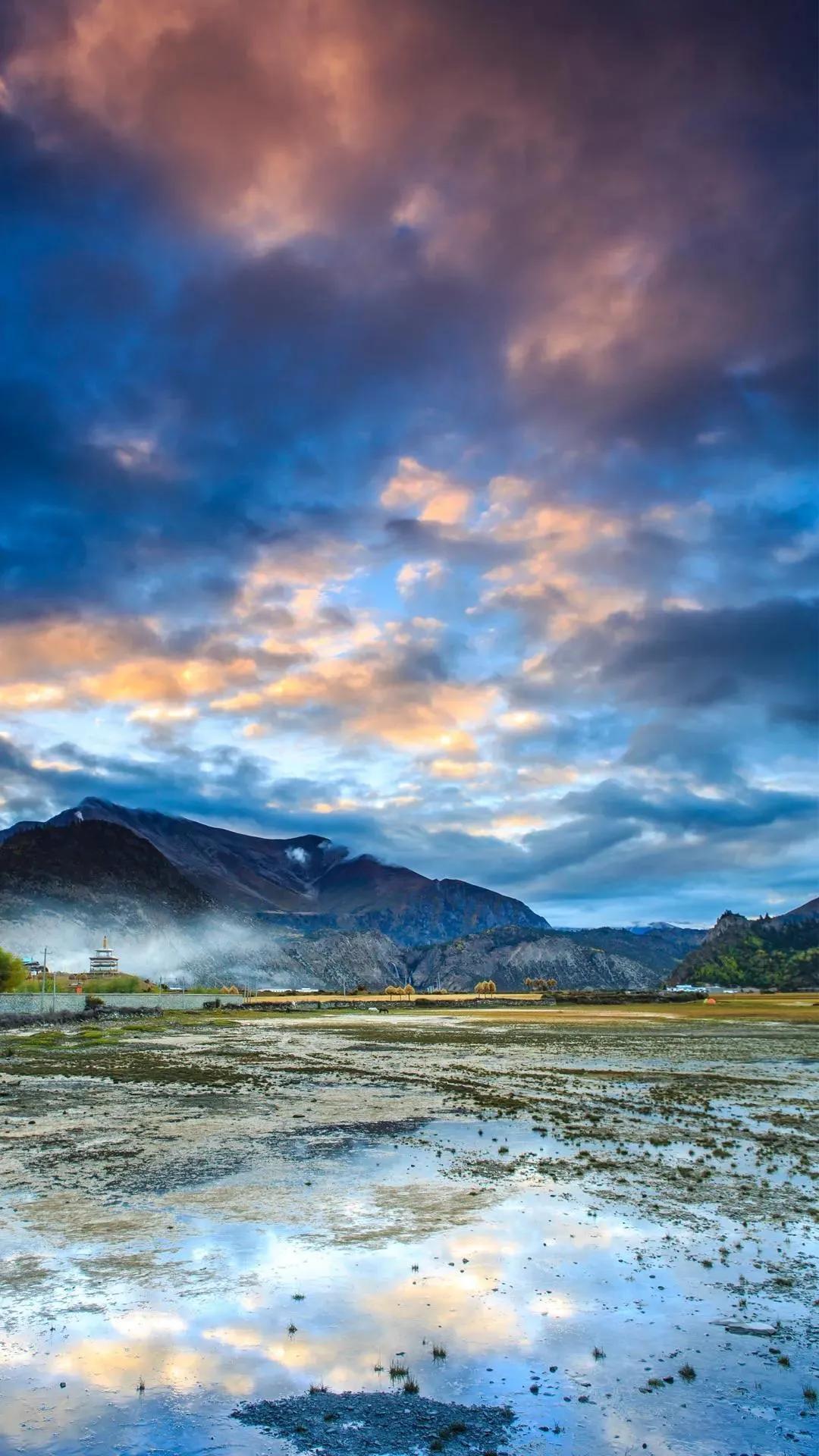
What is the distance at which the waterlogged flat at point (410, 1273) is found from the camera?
1166 cm

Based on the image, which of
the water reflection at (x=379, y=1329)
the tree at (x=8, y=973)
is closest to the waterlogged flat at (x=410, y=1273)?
the water reflection at (x=379, y=1329)

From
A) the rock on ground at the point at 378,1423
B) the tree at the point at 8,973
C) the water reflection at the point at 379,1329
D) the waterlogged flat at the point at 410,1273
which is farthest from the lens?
the tree at the point at 8,973

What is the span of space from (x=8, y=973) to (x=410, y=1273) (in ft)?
508

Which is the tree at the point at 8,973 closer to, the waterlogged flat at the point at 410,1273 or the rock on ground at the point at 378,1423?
the waterlogged flat at the point at 410,1273

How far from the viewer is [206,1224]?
20406mm

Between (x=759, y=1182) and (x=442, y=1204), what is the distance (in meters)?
8.81

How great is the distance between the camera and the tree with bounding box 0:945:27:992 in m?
150

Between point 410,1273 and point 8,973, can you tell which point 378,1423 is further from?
point 8,973

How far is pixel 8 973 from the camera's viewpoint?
152 m

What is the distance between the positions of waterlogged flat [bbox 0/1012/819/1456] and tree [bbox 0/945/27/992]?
408ft

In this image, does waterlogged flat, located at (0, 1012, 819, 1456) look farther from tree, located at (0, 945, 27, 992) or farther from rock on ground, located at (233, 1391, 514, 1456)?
tree, located at (0, 945, 27, 992)

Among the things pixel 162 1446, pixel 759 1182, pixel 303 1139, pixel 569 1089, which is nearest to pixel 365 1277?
pixel 162 1446

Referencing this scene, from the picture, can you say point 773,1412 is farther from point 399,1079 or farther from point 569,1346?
point 399,1079

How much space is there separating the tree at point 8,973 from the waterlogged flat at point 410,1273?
124453 millimetres
